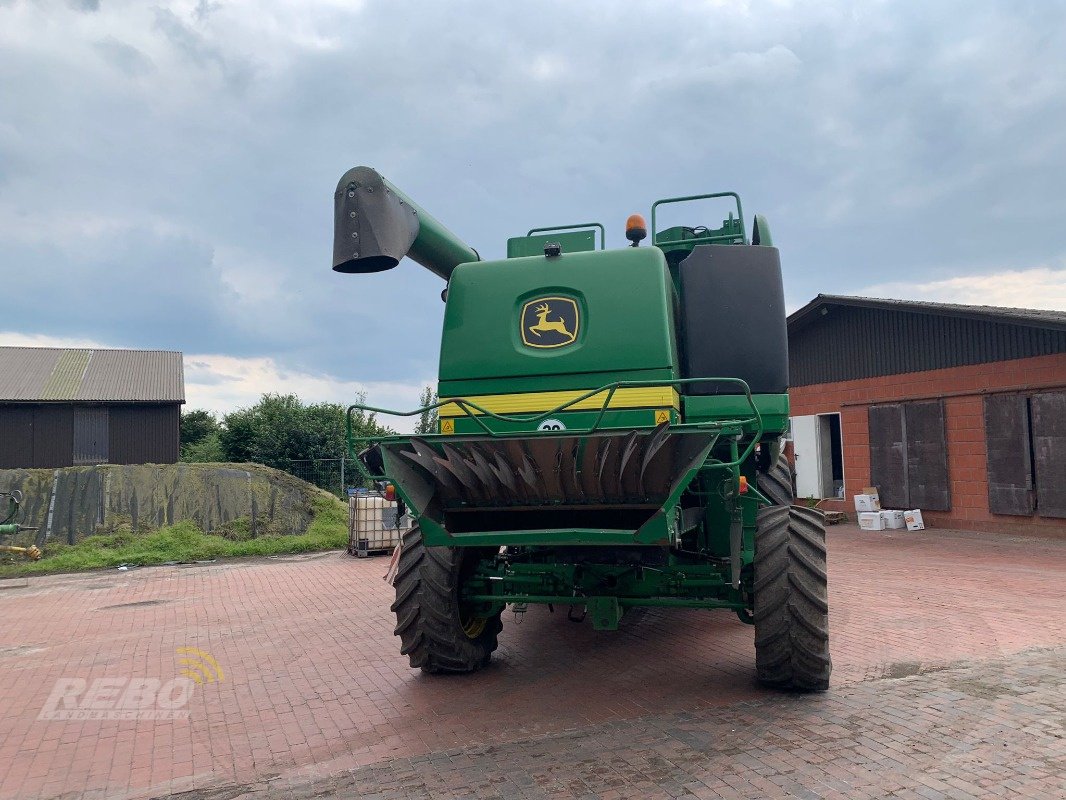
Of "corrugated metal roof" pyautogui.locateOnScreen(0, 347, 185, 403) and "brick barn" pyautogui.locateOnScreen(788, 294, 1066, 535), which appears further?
"corrugated metal roof" pyautogui.locateOnScreen(0, 347, 185, 403)

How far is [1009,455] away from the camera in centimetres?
1352

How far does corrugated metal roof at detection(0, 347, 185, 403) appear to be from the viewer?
26.2m

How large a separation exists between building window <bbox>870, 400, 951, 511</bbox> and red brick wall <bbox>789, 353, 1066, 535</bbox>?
0.49 ft

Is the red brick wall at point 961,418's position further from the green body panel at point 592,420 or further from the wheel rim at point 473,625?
the wheel rim at point 473,625

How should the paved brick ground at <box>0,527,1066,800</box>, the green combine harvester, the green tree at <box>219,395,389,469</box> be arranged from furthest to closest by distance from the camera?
1. the green tree at <box>219,395,389,469</box>
2. the green combine harvester
3. the paved brick ground at <box>0,527,1066,800</box>

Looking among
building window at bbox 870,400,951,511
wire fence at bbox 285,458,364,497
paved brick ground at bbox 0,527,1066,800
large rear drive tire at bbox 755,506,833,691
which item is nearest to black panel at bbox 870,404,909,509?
building window at bbox 870,400,951,511

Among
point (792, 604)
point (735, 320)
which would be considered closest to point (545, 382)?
point (735, 320)

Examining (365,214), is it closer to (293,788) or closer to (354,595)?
(293,788)

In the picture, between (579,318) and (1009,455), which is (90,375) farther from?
(1009,455)

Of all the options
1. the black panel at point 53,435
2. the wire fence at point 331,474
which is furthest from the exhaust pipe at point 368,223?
the black panel at point 53,435

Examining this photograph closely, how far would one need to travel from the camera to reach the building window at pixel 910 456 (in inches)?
584

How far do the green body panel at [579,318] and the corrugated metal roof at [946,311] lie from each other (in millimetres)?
10023

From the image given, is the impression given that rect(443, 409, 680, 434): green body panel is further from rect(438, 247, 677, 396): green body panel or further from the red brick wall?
the red brick wall

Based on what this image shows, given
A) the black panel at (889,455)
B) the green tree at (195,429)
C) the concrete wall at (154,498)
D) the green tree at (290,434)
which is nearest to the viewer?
the concrete wall at (154,498)
